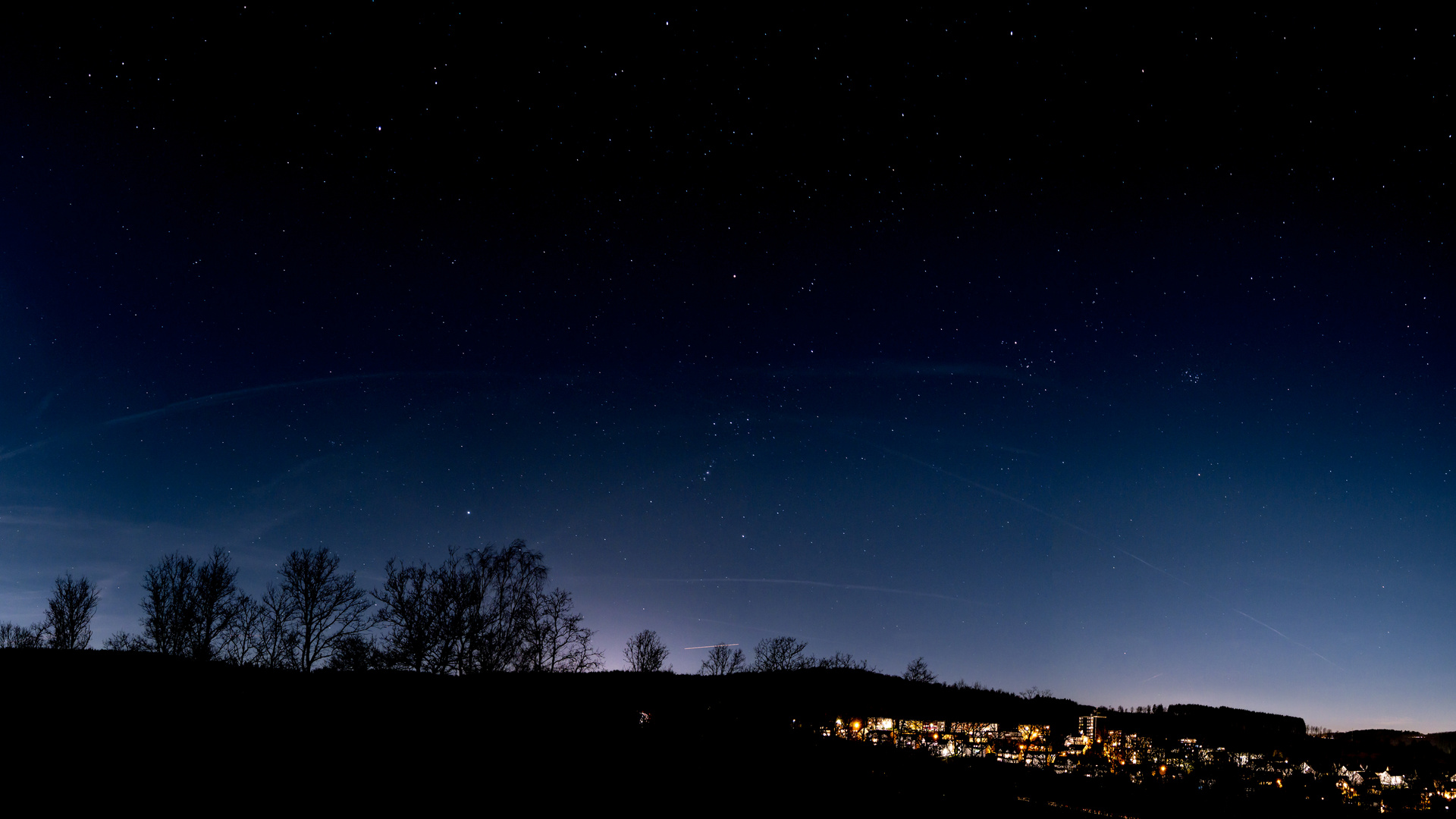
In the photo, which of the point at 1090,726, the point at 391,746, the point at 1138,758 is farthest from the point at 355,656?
the point at 1090,726

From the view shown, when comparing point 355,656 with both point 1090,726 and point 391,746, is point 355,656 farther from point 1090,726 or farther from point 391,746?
point 1090,726

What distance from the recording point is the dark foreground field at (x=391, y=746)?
14.4 m

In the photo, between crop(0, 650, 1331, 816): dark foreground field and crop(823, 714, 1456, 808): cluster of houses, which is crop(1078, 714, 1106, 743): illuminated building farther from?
crop(0, 650, 1331, 816): dark foreground field

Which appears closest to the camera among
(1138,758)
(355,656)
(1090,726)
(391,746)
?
(391,746)

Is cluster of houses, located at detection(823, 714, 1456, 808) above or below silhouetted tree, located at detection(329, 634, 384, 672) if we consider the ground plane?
below

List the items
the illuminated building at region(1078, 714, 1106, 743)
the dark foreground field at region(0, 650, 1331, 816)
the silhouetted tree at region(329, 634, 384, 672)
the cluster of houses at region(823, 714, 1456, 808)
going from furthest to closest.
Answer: the illuminated building at region(1078, 714, 1106, 743), the cluster of houses at region(823, 714, 1456, 808), the silhouetted tree at region(329, 634, 384, 672), the dark foreground field at region(0, 650, 1331, 816)

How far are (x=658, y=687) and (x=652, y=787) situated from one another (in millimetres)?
38650

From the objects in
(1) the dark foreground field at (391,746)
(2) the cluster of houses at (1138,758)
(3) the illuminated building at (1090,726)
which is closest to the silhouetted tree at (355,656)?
(1) the dark foreground field at (391,746)

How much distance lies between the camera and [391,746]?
19.0 m

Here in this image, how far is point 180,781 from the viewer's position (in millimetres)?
13727

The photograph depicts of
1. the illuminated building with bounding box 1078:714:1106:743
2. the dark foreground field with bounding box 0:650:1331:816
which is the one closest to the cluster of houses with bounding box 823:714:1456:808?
the illuminated building with bounding box 1078:714:1106:743

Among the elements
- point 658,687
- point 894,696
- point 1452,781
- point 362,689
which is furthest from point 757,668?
point 1452,781

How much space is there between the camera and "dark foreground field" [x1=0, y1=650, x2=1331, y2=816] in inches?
566

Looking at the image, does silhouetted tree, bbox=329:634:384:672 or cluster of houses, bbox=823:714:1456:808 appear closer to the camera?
silhouetted tree, bbox=329:634:384:672
